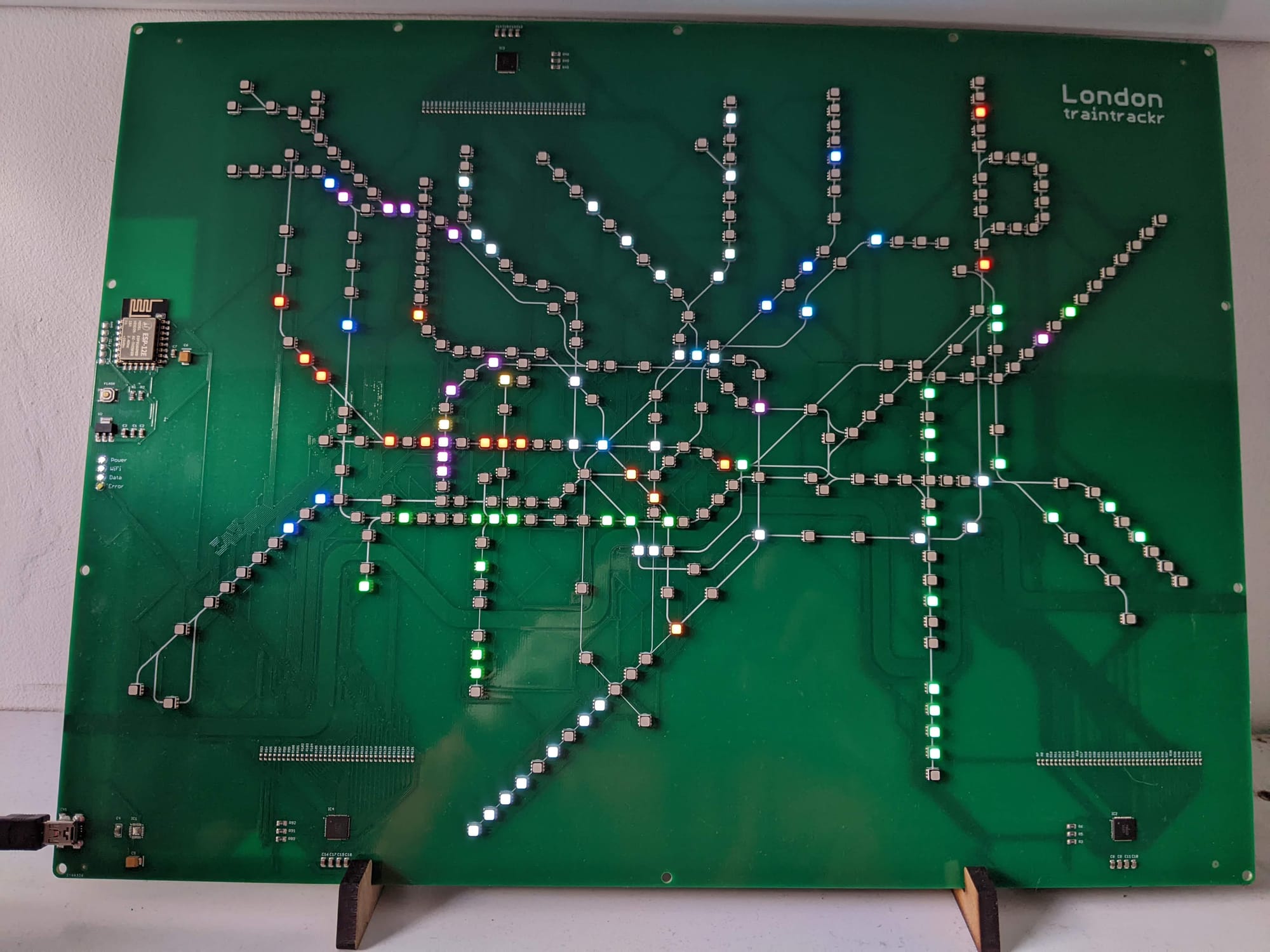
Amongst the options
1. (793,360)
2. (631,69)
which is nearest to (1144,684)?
(793,360)

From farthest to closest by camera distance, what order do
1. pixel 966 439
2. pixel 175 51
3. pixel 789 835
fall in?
1. pixel 175 51
2. pixel 966 439
3. pixel 789 835

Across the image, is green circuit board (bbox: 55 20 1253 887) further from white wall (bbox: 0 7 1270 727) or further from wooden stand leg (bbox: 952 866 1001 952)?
white wall (bbox: 0 7 1270 727)

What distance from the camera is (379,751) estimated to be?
1.58 m

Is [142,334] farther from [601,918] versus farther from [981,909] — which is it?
[981,909]

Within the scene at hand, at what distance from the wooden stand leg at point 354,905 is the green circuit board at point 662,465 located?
88mm

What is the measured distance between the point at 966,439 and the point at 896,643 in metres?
0.51

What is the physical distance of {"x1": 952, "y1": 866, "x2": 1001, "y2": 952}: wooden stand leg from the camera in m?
1.39

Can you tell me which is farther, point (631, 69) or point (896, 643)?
point (631, 69)

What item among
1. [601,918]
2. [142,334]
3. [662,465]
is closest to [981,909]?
[601,918]

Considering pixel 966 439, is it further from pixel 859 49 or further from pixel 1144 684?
pixel 859 49

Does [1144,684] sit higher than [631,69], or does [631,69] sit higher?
[631,69]

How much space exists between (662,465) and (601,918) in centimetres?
99

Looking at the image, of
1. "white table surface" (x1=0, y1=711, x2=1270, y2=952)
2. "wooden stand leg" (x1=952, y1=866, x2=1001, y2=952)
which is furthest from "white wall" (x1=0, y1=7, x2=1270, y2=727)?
"wooden stand leg" (x1=952, y1=866, x2=1001, y2=952)

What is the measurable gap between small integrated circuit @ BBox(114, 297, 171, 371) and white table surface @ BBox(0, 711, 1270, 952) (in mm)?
1177
